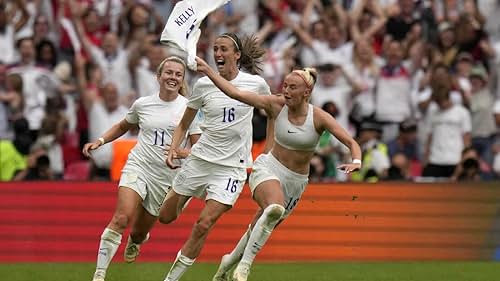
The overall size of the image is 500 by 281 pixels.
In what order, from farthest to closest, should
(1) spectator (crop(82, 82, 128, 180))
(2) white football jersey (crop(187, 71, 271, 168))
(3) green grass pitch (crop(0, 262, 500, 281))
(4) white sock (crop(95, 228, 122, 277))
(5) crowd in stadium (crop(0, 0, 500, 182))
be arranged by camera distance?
(5) crowd in stadium (crop(0, 0, 500, 182)), (1) spectator (crop(82, 82, 128, 180)), (3) green grass pitch (crop(0, 262, 500, 281)), (4) white sock (crop(95, 228, 122, 277)), (2) white football jersey (crop(187, 71, 271, 168))

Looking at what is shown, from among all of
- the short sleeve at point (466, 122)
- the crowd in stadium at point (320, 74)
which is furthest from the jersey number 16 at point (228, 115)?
the short sleeve at point (466, 122)

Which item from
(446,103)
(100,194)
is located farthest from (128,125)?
(446,103)

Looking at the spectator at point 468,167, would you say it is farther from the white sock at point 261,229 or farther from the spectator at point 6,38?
the white sock at point 261,229

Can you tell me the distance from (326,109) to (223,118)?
267 inches

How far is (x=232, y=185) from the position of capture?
1394 cm

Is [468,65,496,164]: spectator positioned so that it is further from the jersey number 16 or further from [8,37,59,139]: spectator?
the jersey number 16

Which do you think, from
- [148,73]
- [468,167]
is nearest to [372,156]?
[468,167]

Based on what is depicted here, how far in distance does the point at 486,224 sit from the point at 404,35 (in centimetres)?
428

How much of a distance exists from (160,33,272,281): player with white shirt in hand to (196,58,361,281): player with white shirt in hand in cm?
31

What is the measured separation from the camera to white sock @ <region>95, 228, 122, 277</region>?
14.2 meters

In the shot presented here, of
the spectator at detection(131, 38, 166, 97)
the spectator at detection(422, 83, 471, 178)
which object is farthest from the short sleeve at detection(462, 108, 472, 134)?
the spectator at detection(131, 38, 166, 97)

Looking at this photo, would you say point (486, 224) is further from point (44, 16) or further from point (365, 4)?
point (44, 16)

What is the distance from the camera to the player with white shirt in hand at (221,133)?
45.8ft

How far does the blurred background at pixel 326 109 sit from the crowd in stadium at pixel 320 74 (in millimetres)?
23
